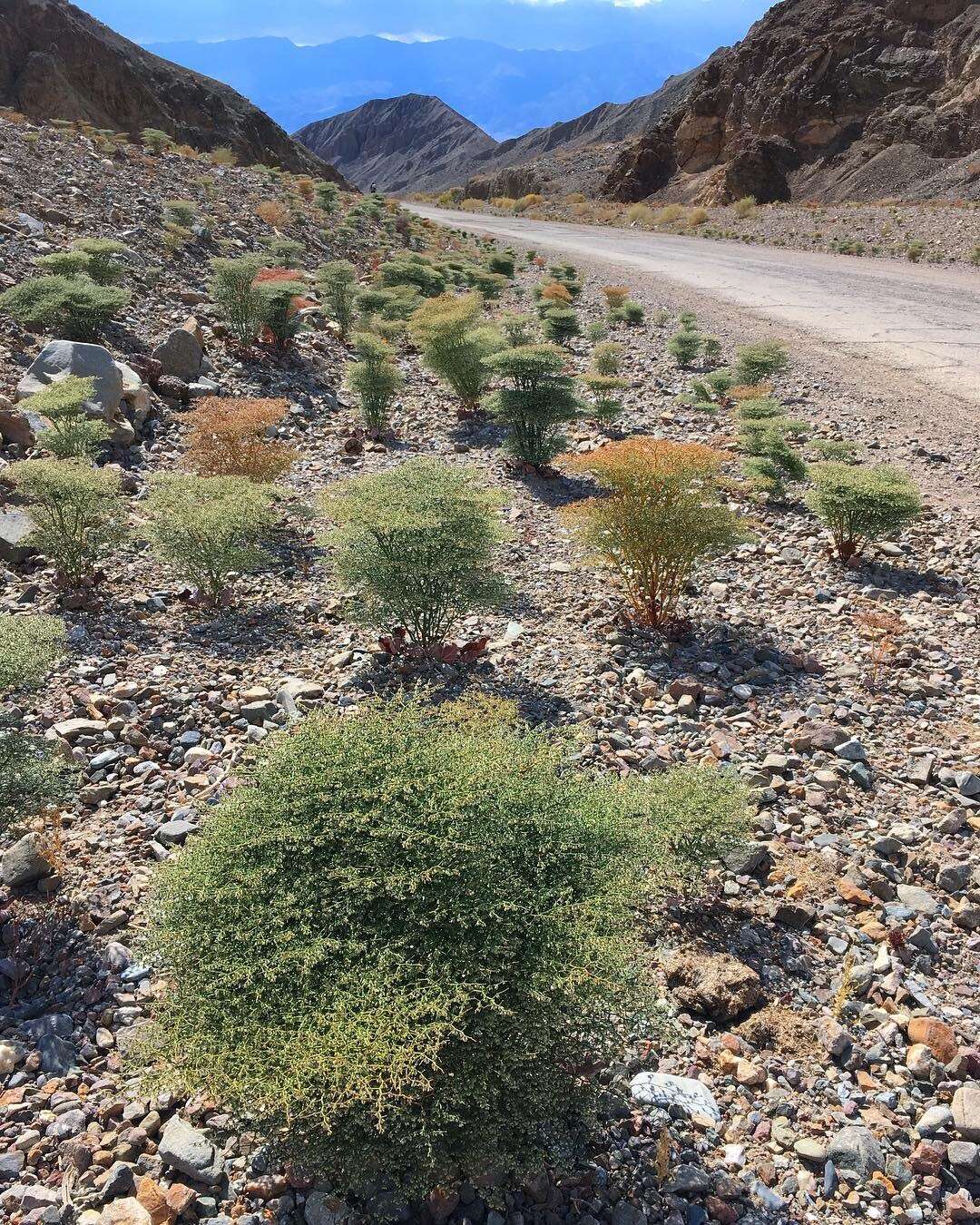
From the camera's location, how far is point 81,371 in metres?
9.53

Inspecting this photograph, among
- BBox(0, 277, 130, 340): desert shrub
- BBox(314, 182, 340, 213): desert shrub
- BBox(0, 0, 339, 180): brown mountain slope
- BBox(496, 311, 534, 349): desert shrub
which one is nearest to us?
BBox(0, 277, 130, 340): desert shrub

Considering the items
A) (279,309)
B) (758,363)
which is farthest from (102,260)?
(758,363)

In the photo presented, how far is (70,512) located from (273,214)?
17.7 meters

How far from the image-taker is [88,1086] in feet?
10.5

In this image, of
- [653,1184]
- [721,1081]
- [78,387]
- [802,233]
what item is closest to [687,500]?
[721,1081]

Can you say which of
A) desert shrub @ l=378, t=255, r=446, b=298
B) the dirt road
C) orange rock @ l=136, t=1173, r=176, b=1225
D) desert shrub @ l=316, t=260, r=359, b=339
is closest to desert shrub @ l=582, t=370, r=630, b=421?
the dirt road

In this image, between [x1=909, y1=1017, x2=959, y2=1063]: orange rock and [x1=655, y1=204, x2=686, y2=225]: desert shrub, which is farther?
[x1=655, y1=204, x2=686, y2=225]: desert shrub

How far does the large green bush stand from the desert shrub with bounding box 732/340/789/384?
10760 millimetres

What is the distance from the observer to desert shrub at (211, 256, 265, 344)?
12.6 m

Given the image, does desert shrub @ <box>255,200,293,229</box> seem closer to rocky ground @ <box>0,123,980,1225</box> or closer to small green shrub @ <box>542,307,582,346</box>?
small green shrub @ <box>542,307,582,346</box>

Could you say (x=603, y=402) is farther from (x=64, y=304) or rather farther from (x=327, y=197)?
(x=327, y=197)

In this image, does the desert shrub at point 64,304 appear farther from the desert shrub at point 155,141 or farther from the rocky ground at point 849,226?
the rocky ground at point 849,226

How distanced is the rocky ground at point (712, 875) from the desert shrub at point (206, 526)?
Result: 39 cm

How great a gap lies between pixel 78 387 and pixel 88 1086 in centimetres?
685
